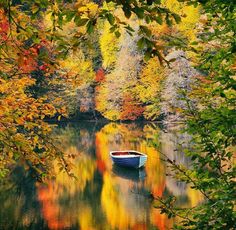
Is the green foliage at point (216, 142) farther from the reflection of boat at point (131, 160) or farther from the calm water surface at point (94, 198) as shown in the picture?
the reflection of boat at point (131, 160)

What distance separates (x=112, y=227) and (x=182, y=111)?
35.6ft

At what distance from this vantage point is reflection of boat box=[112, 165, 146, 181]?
24.9m

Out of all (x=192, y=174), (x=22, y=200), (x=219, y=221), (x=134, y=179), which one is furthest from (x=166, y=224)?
(x=219, y=221)

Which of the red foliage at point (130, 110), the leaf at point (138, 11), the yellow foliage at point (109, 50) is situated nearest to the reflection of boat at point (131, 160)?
the leaf at point (138, 11)

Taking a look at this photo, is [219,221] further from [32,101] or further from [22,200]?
[22,200]

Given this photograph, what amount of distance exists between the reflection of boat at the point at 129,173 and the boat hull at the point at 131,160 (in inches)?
12.4

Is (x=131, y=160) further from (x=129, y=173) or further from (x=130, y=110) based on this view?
(x=130, y=110)

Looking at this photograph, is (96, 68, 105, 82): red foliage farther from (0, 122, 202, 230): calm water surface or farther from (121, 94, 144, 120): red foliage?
(0, 122, 202, 230): calm water surface

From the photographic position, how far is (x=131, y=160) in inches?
1070

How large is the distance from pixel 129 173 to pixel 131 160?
0.94 metres

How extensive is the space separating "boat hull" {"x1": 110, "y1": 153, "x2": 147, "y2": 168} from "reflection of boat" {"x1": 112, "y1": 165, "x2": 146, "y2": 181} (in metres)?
0.31

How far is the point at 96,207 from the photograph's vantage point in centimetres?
1828

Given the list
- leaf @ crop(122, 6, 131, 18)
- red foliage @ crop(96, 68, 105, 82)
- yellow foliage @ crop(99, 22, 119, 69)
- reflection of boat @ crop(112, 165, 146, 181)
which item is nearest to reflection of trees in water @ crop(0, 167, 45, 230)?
reflection of boat @ crop(112, 165, 146, 181)

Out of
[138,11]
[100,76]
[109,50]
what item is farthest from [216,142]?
[109,50]
